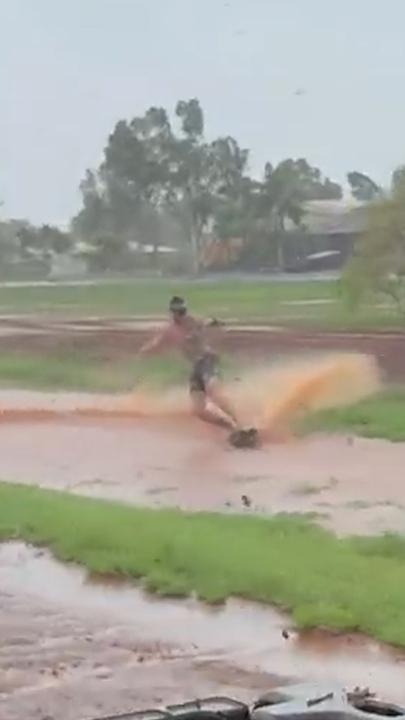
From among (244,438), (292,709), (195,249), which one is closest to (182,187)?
(195,249)

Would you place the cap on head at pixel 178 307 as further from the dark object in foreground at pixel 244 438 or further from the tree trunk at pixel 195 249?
the tree trunk at pixel 195 249

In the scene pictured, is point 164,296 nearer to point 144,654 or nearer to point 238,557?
point 238,557

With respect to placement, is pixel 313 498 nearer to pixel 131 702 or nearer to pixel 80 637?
pixel 80 637

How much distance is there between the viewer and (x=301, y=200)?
22172 mm

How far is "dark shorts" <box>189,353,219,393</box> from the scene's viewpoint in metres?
14.6

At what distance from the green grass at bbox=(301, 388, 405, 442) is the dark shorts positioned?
908mm

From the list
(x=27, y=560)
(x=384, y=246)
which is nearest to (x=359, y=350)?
(x=384, y=246)

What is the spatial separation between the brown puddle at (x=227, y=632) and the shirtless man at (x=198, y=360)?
6284mm

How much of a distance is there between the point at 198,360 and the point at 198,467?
2.08 meters

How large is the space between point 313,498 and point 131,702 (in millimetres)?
5056

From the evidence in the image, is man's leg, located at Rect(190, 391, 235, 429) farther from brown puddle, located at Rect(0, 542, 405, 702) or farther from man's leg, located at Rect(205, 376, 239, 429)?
brown puddle, located at Rect(0, 542, 405, 702)

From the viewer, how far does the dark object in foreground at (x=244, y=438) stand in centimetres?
1367

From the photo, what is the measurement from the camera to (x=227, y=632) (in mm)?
6840

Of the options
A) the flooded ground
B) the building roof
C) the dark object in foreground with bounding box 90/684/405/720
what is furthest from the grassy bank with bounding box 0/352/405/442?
the dark object in foreground with bounding box 90/684/405/720
